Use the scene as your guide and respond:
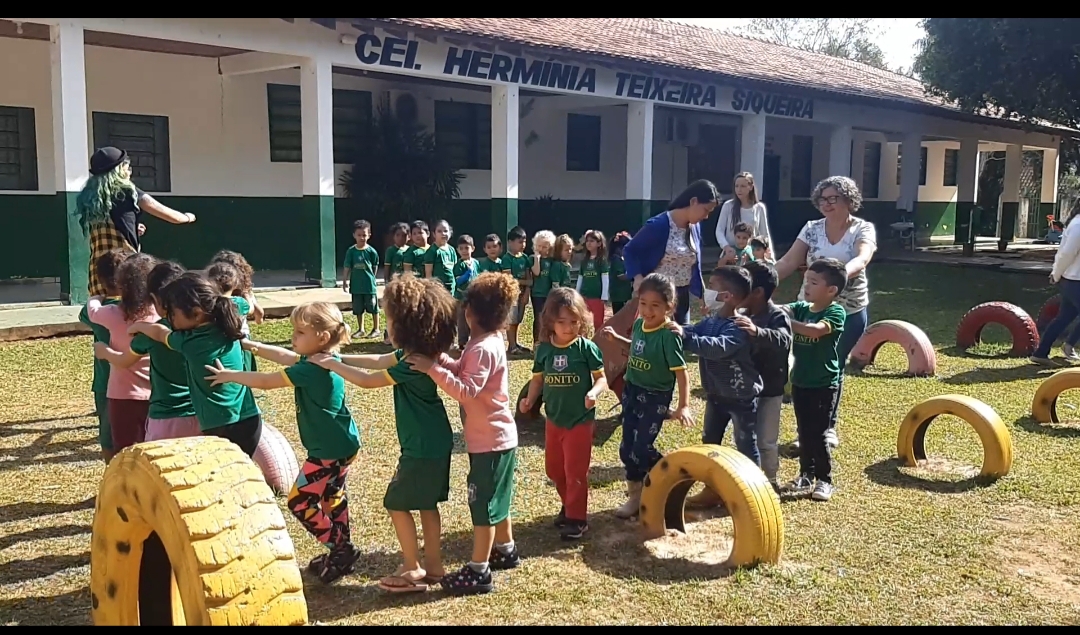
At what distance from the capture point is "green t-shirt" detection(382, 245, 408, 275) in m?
10.4

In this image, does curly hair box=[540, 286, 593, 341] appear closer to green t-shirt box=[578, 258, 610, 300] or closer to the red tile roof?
green t-shirt box=[578, 258, 610, 300]

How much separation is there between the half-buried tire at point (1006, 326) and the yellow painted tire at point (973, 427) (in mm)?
4732

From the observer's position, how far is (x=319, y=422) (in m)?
3.94

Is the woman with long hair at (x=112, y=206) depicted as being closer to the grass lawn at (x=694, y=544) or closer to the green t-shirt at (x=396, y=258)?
the grass lawn at (x=694, y=544)

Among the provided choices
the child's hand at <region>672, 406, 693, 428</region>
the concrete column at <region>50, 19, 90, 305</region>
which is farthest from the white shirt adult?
the concrete column at <region>50, 19, 90, 305</region>

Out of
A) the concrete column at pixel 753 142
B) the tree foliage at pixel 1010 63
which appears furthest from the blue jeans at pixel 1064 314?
the concrete column at pixel 753 142

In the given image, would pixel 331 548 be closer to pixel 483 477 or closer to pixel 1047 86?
pixel 483 477

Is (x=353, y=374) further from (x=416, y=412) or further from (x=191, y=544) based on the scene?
(x=191, y=544)

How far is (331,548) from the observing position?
13.5 feet

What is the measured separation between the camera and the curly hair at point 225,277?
4781 mm

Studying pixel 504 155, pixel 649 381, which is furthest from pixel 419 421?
pixel 504 155

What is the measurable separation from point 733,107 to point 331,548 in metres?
17.5

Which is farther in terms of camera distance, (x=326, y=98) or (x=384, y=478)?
(x=326, y=98)
